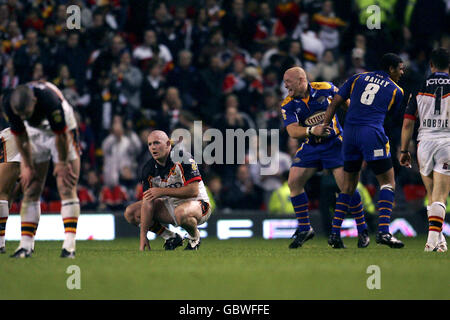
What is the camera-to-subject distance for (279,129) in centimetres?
1595

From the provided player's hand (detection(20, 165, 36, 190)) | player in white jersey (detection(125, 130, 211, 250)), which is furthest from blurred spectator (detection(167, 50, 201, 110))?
player's hand (detection(20, 165, 36, 190))

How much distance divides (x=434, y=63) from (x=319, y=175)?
15.8 ft

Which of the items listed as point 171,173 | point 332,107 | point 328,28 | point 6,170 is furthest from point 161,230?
point 328,28

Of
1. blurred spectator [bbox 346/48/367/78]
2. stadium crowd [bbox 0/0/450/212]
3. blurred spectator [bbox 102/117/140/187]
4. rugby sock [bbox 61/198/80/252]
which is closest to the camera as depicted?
rugby sock [bbox 61/198/80/252]

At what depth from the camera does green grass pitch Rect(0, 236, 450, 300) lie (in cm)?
619

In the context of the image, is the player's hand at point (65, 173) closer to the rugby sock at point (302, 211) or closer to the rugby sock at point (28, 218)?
the rugby sock at point (28, 218)

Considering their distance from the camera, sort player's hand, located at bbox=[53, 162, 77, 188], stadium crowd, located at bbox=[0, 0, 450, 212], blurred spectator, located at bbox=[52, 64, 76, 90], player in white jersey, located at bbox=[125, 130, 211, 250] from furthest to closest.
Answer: blurred spectator, located at bbox=[52, 64, 76, 90]
stadium crowd, located at bbox=[0, 0, 450, 212]
player in white jersey, located at bbox=[125, 130, 211, 250]
player's hand, located at bbox=[53, 162, 77, 188]

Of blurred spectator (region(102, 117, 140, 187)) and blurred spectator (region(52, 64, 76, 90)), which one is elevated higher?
blurred spectator (region(52, 64, 76, 90))

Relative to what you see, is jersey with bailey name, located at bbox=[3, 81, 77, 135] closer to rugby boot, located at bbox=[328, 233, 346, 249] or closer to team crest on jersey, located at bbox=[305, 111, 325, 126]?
team crest on jersey, located at bbox=[305, 111, 325, 126]

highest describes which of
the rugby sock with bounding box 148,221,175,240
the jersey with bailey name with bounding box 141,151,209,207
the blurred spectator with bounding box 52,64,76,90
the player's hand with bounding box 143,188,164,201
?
the blurred spectator with bounding box 52,64,76,90

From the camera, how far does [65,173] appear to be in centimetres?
844

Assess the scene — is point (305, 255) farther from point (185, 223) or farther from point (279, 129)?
point (279, 129)

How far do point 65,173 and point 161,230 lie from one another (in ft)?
8.09

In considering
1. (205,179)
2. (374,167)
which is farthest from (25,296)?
(205,179)
